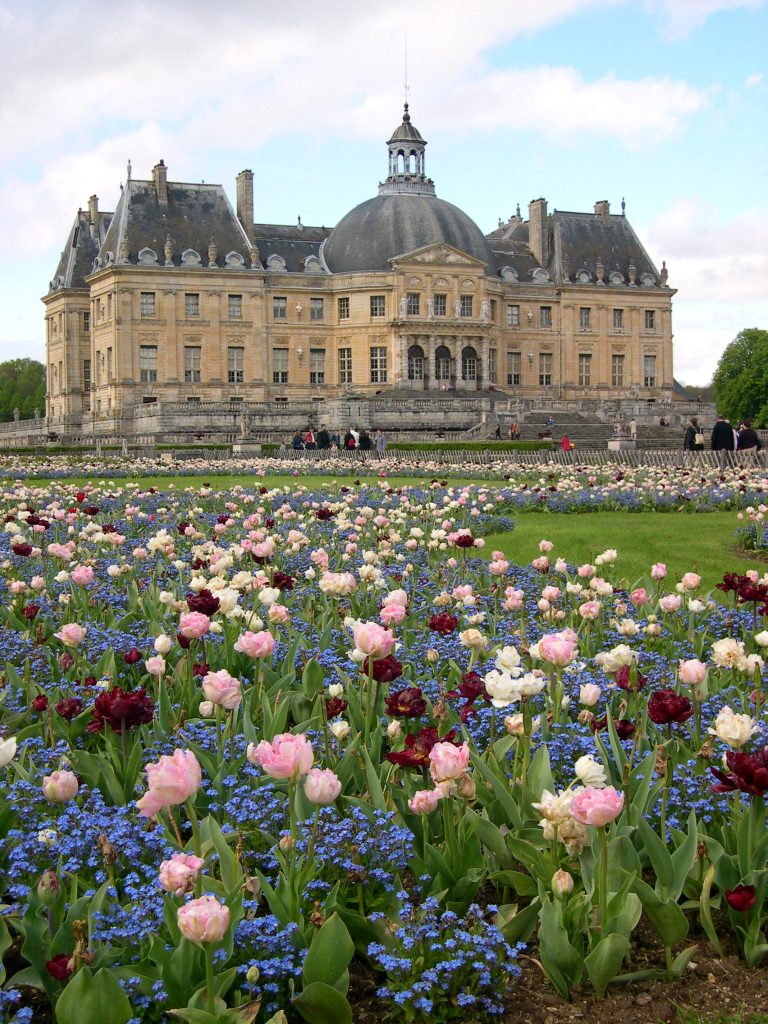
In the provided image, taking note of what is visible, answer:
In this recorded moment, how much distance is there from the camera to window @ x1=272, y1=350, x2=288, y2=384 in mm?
65938

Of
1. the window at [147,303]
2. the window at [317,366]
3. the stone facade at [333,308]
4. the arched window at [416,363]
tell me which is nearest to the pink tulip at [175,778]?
the stone facade at [333,308]

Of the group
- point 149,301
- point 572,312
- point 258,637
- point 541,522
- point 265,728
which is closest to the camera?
point 258,637

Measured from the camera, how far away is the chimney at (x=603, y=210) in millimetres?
75312

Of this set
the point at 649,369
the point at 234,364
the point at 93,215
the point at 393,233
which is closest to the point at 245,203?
the point at 393,233

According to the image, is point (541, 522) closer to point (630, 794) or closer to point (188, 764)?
point (630, 794)

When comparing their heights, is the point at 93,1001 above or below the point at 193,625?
below

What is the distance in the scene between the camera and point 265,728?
15.3 ft

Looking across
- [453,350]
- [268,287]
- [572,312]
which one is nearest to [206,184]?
[268,287]

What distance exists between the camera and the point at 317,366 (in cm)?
6694

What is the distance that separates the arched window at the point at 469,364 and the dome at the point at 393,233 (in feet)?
18.0

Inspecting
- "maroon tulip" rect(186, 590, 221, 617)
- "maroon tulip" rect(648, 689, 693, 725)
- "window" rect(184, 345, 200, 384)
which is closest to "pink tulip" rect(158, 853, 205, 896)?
"maroon tulip" rect(648, 689, 693, 725)

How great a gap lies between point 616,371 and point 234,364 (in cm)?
2591

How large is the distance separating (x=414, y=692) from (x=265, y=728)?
0.94 m

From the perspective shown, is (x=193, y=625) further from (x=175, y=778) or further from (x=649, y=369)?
(x=649, y=369)
